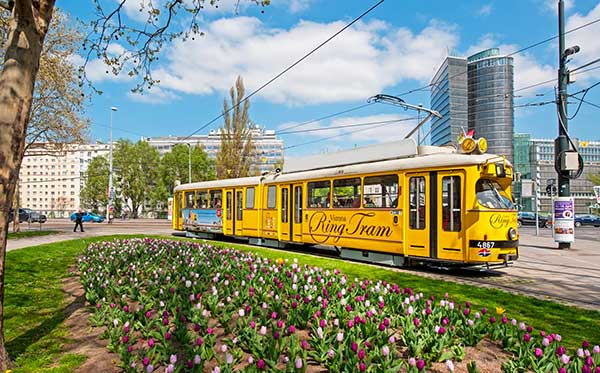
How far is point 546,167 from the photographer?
292ft

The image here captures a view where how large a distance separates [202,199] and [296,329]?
17127mm

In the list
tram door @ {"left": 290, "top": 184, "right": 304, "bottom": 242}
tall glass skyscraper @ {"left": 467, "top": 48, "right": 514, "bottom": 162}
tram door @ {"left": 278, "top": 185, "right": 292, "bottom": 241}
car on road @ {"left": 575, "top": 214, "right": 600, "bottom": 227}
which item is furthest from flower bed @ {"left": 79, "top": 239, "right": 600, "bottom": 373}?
tall glass skyscraper @ {"left": 467, "top": 48, "right": 514, "bottom": 162}

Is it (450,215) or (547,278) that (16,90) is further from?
(547,278)

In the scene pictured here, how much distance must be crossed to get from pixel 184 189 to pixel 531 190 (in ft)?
65.9

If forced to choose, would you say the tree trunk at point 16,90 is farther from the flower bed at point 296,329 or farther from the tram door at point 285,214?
the tram door at point 285,214

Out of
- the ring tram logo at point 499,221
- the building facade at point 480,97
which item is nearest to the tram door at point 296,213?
the ring tram logo at point 499,221

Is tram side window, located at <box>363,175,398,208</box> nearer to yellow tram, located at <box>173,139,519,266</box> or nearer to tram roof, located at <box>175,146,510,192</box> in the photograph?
yellow tram, located at <box>173,139,519,266</box>

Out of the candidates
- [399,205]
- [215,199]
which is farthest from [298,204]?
[215,199]

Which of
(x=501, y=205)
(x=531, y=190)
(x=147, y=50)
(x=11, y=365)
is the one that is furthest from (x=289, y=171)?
(x=531, y=190)

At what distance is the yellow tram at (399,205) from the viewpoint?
9.77 metres

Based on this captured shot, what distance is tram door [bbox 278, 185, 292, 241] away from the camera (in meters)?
15.3

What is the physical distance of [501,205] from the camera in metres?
9.95

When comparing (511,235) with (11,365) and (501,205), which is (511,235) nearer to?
(501,205)

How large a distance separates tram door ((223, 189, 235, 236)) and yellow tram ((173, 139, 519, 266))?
2619mm
